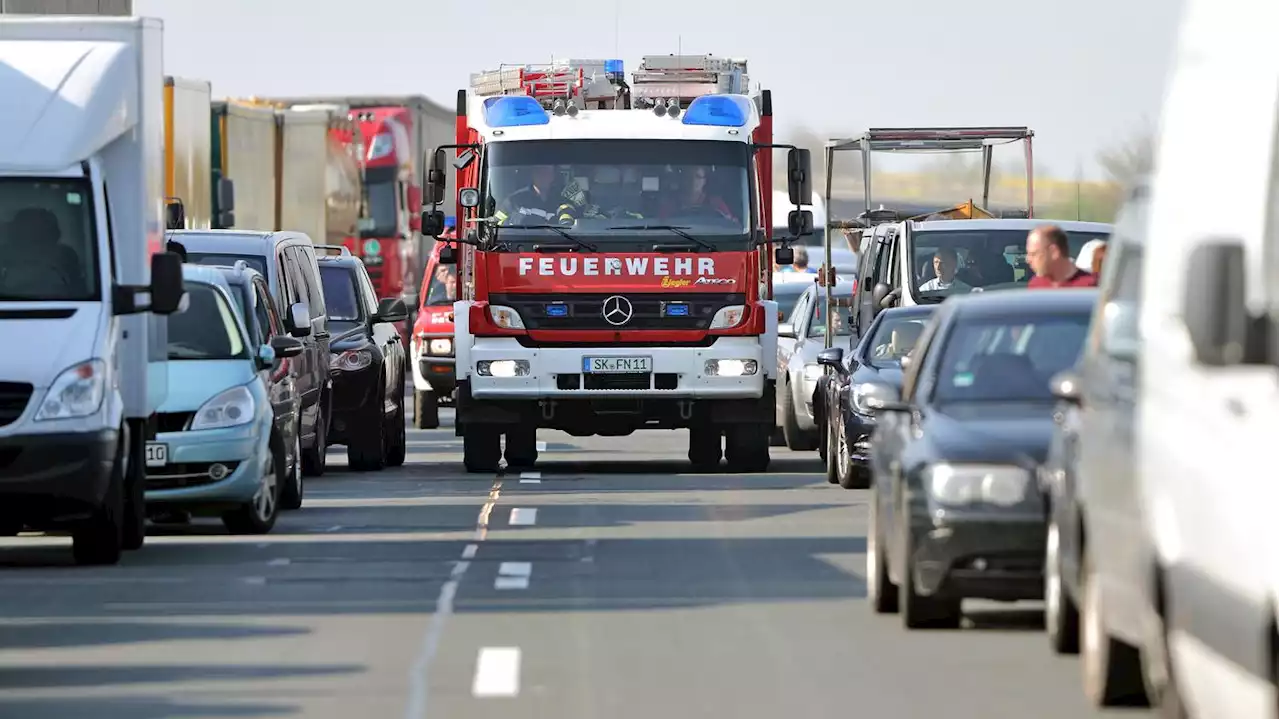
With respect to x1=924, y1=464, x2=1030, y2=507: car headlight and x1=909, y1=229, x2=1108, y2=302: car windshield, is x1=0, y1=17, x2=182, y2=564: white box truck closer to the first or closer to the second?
x1=924, y1=464, x2=1030, y2=507: car headlight

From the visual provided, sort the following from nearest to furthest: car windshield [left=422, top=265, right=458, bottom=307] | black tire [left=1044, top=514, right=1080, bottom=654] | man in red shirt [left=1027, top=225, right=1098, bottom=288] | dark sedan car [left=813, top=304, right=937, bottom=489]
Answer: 1. black tire [left=1044, top=514, right=1080, bottom=654]
2. man in red shirt [left=1027, top=225, right=1098, bottom=288]
3. dark sedan car [left=813, top=304, right=937, bottom=489]
4. car windshield [left=422, top=265, right=458, bottom=307]

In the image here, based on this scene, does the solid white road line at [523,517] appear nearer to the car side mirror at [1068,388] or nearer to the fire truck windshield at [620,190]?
the fire truck windshield at [620,190]

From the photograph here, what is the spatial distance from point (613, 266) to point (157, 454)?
6.84m

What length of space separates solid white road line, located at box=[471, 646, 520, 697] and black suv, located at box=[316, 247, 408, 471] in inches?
539

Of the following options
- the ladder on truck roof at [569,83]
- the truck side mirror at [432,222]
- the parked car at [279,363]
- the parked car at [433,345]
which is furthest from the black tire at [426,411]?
the parked car at [279,363]

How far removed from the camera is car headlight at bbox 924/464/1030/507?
11.9m

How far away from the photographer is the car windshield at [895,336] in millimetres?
23281

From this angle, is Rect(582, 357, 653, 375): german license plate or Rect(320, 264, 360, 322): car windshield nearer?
Rect(582, 357, 653, 375): german license plate

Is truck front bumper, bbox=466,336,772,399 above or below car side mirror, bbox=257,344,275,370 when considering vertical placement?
below

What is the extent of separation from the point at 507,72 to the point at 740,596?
12743mm

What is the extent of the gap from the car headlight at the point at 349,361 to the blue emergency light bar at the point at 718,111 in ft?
11.4

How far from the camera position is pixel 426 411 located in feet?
113

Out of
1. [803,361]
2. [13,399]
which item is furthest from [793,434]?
[13,399]

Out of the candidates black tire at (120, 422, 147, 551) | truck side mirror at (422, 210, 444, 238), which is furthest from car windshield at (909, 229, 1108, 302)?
black tire at (120, 422, 147, 551)
